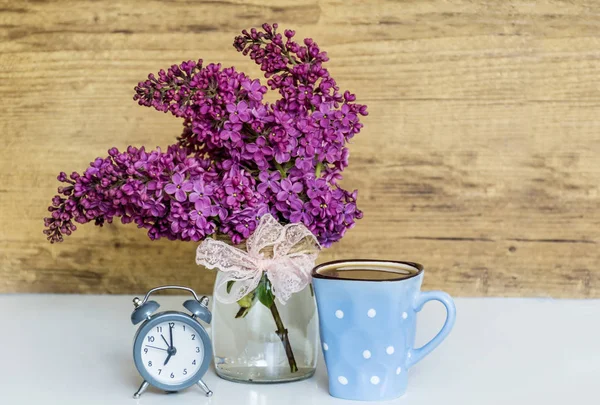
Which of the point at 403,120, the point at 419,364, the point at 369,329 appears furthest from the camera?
the point at 403,120

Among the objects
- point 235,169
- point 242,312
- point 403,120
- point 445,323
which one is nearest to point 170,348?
point 242,312

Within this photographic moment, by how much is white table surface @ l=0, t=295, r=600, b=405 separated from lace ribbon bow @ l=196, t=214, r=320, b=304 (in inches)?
5.1

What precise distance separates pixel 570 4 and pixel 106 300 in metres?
1.08

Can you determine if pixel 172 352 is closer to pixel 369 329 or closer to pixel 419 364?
pixel 369 329

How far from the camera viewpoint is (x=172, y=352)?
0.86 meters

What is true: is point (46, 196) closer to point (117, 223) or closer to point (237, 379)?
point (117, 223)

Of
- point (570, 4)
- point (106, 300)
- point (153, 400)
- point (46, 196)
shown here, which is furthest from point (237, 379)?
point (570, 4)

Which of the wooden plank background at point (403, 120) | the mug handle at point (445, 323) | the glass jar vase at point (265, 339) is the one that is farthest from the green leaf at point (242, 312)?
the wooden plank background at point (403, 120)

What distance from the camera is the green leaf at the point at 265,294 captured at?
36.4 inches

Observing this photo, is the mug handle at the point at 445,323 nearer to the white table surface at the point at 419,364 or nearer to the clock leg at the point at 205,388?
the white table surface at the point at 419,364

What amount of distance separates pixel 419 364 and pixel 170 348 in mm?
348

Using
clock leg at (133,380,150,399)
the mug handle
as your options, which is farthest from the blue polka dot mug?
clock leg at (133,380,150,399)

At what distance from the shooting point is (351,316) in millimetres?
844

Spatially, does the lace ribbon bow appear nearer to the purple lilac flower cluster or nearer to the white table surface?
the purple lilac flower cluster
